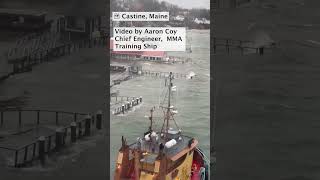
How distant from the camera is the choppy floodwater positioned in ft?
10.5

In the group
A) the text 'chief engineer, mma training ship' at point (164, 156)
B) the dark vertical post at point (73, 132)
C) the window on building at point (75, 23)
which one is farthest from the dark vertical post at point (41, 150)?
the window on building at point (75, 23)

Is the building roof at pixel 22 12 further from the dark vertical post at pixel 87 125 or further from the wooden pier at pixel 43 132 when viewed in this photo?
the dark vertical post at pixel 87 125

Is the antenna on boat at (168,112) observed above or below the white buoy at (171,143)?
above

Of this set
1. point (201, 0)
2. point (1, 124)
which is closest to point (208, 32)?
point (201, 0)

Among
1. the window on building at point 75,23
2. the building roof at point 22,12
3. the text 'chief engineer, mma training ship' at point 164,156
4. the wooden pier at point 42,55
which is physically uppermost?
the building roof at point 22,12

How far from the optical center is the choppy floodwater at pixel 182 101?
10.5ft

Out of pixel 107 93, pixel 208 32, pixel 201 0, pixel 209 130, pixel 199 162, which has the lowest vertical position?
pixel 199 162

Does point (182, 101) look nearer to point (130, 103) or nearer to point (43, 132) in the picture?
point (130, 103)

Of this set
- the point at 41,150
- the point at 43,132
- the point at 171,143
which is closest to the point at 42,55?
the point at 43,132

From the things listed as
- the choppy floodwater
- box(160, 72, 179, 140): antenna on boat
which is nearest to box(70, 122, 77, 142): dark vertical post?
the choppy floodwater
